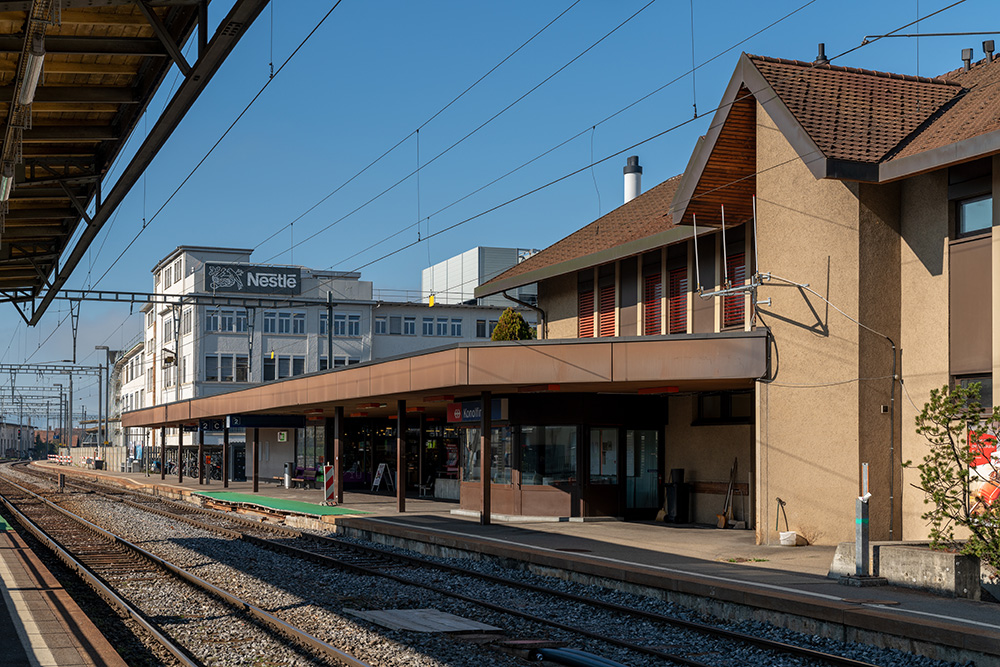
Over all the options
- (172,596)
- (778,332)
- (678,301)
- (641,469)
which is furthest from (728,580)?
(641,469)

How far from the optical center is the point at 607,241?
26.6 m

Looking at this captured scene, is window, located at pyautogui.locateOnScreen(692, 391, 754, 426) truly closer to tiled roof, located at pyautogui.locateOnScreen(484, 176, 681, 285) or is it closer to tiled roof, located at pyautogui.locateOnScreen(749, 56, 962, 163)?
tiled roof, located at pyautogui.locateOnScreen(484, 176, 681, 285)

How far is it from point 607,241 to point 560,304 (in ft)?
9.67

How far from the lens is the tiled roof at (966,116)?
52.7ft

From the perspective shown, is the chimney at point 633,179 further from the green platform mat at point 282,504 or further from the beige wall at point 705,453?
the green platform mat at point 282,504

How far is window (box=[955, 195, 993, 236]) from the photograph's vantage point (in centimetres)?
1644

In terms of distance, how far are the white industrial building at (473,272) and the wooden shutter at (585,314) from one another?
4956cm

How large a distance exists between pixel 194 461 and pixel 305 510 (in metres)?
47.6

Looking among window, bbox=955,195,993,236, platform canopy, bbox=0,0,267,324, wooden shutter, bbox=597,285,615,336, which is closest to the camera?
platform canopy, bbox=0,0,267,324

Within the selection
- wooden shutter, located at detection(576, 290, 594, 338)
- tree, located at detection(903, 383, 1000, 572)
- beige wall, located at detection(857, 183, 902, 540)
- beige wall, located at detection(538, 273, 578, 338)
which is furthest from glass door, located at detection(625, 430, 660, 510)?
tree, located at detection(903, 383, 1000, 572)

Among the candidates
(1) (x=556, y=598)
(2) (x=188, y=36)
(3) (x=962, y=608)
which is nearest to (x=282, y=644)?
(1) (x=556, y=598)

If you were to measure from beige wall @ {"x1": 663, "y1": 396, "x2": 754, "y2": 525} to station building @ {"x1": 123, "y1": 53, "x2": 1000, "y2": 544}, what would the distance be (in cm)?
6

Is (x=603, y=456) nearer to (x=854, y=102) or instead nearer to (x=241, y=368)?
(x=854, y=102)

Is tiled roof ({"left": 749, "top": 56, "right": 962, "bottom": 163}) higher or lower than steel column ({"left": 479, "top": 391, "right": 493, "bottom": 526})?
higher
